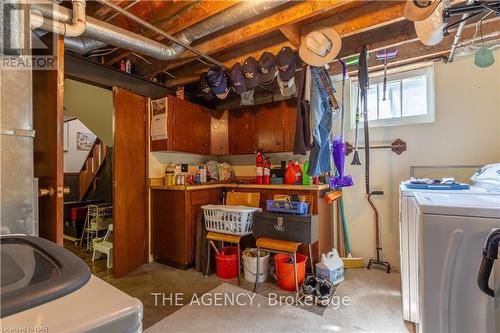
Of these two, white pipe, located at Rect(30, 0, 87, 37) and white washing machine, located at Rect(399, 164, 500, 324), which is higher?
white pipe, located at Rect(30, 0, 87, 37)

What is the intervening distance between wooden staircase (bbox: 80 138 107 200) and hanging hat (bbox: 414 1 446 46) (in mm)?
4932

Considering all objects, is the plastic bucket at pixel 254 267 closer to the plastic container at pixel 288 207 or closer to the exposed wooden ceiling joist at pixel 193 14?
the plastic container at pixel 288 207

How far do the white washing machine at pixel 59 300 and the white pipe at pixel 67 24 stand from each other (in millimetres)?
1427

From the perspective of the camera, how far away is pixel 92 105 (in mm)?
3301

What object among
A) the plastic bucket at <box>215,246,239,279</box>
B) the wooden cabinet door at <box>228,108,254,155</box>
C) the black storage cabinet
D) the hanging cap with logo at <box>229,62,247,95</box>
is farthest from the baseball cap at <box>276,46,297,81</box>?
the plastic bucket at <box>215,246,239,279</box>

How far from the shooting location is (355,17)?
2027mm

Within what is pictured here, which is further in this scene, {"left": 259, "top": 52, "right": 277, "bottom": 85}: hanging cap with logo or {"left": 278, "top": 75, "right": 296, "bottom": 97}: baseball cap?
{"left": 278, "top": 75, "right": 296, "bottom": 97}: baseball cap

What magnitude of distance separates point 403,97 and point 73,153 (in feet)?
20.6

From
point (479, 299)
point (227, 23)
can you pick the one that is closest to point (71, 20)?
point (227, 23)

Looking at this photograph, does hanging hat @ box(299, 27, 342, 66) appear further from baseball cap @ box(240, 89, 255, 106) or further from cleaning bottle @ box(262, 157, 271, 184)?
cleaning bottle @ box(262, 157, 271, 184)

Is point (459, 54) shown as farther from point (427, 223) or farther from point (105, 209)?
point (105, 209)

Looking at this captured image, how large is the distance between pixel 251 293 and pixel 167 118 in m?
2.13

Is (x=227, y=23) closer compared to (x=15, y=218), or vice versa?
(x=15, y=218)

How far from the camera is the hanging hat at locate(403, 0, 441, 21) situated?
138 cm
